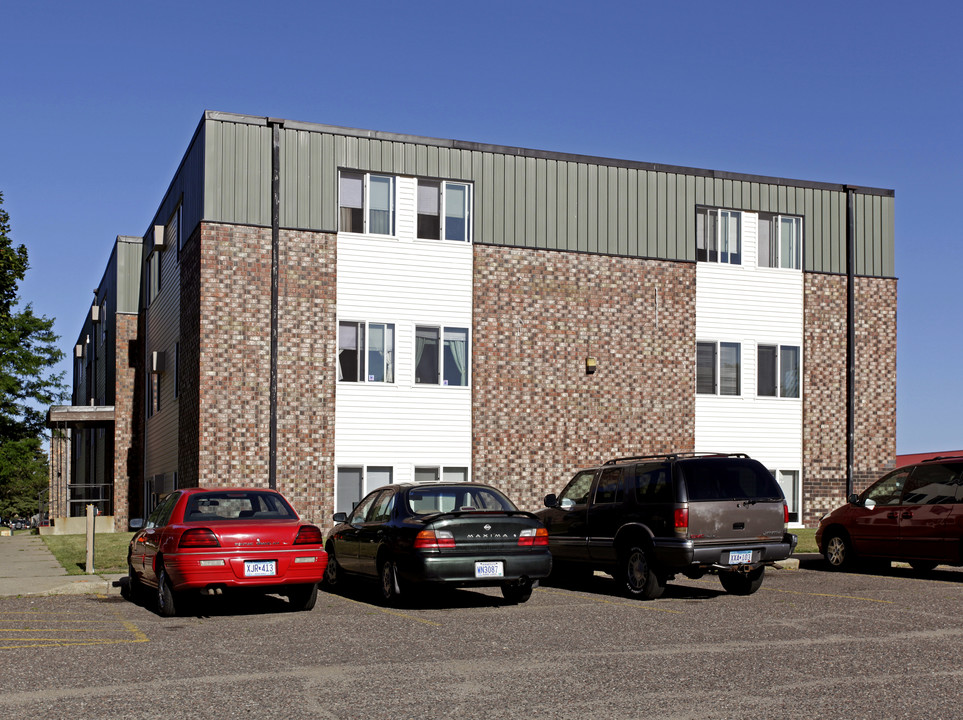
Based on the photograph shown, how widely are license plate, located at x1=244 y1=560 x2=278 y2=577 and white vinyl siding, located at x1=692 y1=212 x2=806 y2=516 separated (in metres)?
16.6

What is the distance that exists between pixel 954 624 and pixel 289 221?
53.1 ft

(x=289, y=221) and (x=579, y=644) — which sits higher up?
(x=289, y=221)

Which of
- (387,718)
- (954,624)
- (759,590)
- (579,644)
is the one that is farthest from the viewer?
(759,590)

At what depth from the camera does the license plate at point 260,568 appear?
12.0m

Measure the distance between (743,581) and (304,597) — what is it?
5757 mm

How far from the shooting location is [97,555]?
67.3 feet

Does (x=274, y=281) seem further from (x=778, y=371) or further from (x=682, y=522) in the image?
(x=778, y=371)

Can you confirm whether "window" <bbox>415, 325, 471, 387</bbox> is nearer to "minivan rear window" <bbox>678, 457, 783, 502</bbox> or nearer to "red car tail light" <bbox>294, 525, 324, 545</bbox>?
"minivan rear window" <bbox>678, 457, 783, 502</bbox>

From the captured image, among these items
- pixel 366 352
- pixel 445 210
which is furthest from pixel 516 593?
pixel 445 210

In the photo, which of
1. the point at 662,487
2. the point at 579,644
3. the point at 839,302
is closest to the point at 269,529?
the point at 579,644

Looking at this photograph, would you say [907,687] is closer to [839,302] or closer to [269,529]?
[269,529]

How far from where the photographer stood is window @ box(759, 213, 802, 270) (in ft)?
92.8

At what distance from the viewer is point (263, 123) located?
76.8 feet

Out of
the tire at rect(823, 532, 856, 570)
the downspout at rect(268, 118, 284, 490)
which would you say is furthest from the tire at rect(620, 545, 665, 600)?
the downspout at rect(268, 118, 284, 490)
